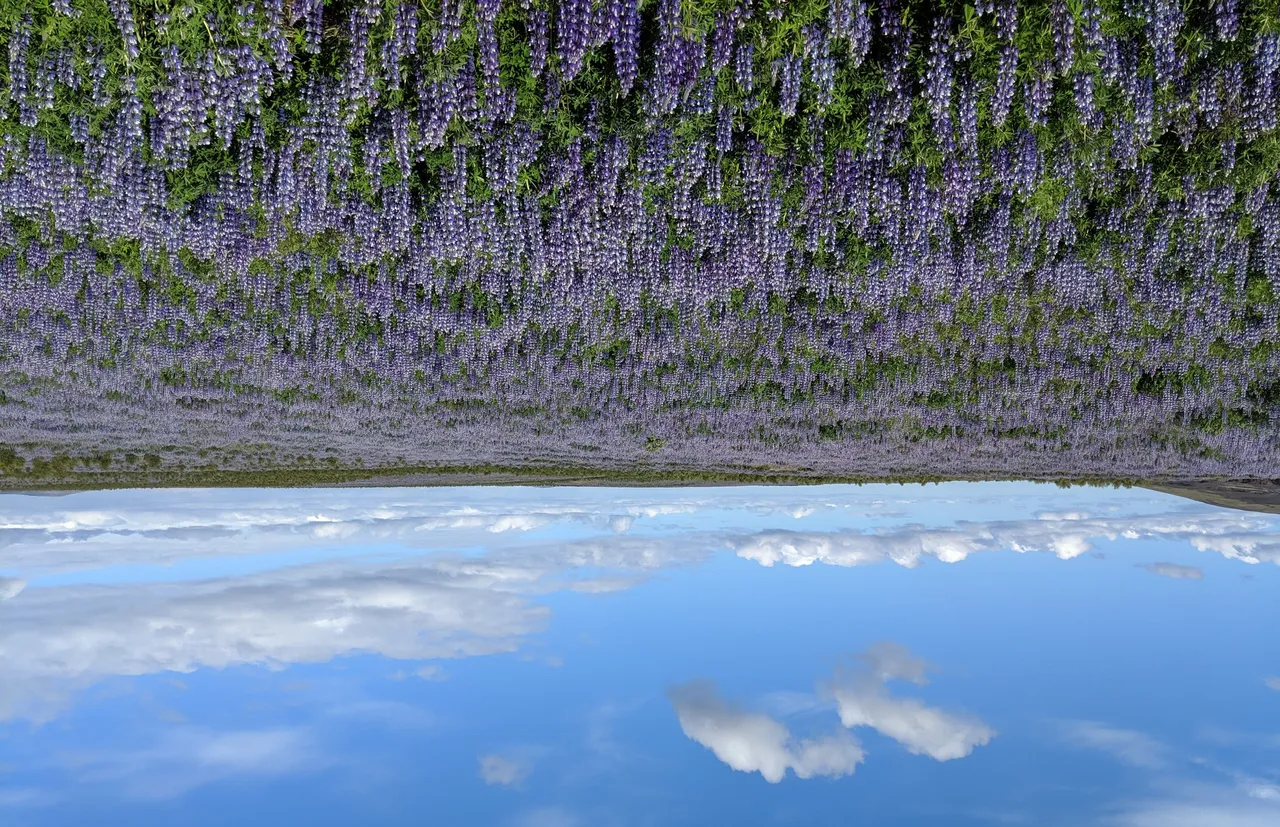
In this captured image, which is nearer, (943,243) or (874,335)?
(943,243)

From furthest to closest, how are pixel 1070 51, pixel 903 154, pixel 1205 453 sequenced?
pixel 1205 453 < pixel 903 154 < pixel 1070 51

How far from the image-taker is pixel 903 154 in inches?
320

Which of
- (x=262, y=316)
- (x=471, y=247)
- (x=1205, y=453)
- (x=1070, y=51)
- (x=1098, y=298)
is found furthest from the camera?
(x=1205, y=453)

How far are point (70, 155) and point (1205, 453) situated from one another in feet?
56.5

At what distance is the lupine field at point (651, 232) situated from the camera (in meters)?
7.19

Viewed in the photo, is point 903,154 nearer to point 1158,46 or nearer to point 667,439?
point 1158,46

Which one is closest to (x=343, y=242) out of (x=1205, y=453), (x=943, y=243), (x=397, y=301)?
(x=397, y=301)

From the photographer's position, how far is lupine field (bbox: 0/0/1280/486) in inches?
283

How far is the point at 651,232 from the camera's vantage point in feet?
30.1

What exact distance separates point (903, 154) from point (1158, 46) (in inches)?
97.9

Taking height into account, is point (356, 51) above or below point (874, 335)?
above

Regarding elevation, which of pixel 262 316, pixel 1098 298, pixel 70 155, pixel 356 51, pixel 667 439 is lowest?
pixel 667 439

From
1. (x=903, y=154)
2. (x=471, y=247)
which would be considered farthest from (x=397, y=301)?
(x=903, y=154)

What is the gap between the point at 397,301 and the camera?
34.1 ft
